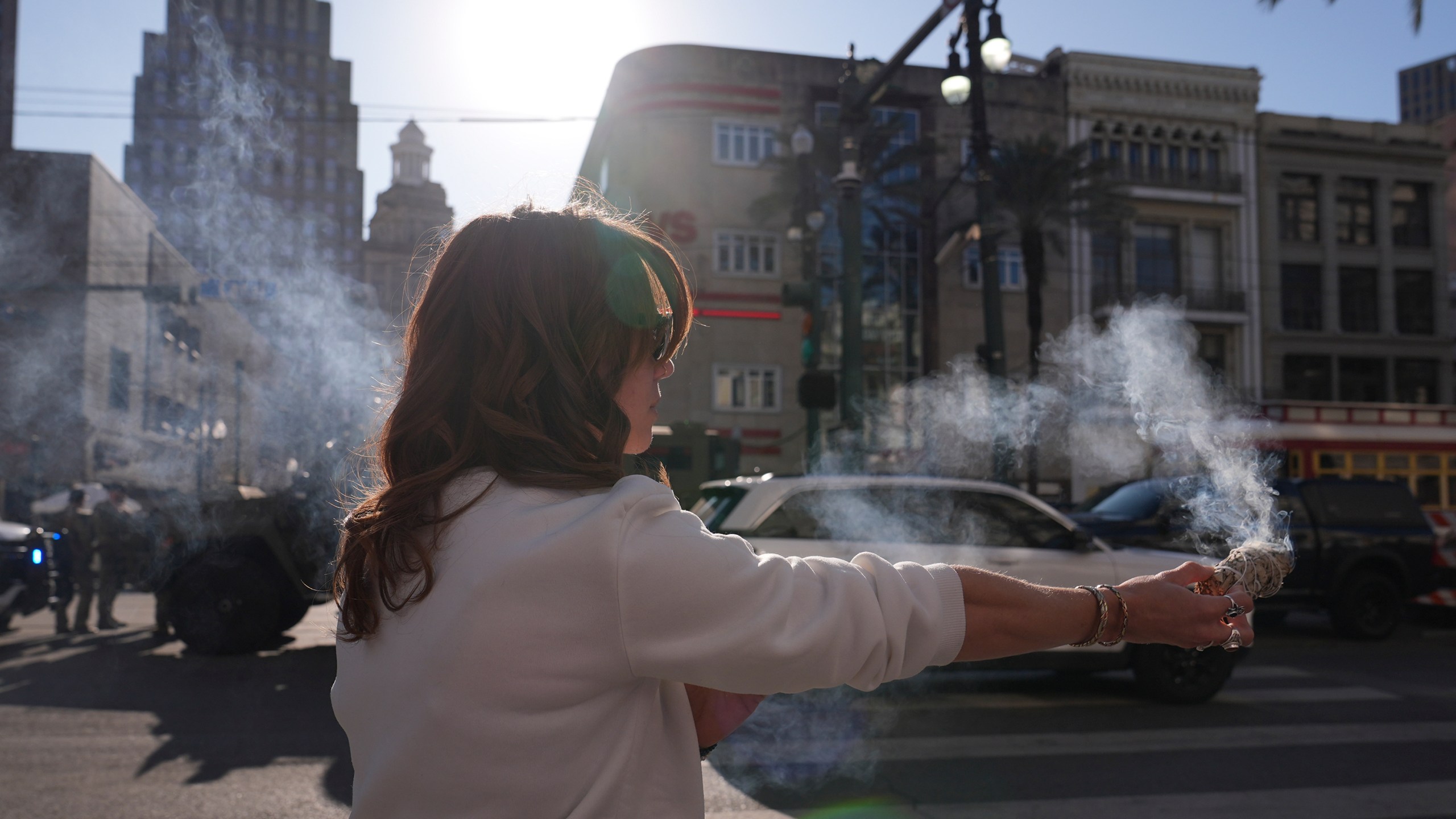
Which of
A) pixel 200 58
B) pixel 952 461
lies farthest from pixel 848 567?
pixel 952 461

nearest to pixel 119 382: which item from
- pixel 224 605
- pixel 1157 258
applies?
pixel 224 605

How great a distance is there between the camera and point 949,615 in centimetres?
126

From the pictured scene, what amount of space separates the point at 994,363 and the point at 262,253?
29.6 ft

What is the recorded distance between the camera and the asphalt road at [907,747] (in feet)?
16.1

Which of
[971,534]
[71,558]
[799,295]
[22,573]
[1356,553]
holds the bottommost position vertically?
[22,573]

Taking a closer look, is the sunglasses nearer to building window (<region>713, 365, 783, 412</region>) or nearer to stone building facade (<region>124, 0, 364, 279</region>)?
stone building facade (<region>124, 0, 364, 279</region>)

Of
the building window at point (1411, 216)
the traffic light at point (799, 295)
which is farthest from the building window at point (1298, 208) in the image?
the traffic light at point (799, 295)

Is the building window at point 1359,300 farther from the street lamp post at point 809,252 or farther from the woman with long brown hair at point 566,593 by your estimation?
the woman with long brown hair at point 566,593

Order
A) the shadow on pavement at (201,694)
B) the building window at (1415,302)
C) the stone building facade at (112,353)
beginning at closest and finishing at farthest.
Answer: the shadow on pavement at (201,694)
the stone building facade at (112,353)
the building window at (1415,302)

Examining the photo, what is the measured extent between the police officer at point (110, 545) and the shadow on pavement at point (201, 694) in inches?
25.6

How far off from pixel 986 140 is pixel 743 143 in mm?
22381

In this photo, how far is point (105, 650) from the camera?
9.93 meters

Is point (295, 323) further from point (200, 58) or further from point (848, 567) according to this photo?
point (848, 567)

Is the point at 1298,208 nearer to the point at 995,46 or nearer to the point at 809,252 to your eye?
the point at 809,252
